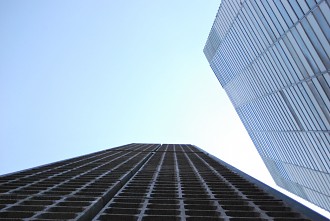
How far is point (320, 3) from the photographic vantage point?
27.3m

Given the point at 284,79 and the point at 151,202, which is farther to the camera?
the point at 284,79

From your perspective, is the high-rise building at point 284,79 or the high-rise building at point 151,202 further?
the high-rise building at point 284,79

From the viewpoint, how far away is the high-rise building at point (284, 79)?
33.0 metres

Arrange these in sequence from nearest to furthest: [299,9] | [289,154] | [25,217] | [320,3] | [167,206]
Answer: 1. [25,217]
2. [167,206]
3. [320,3]
4. [299,9]
5. [289,154]

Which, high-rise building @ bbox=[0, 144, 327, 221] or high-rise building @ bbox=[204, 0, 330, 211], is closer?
high-rise building @ bbox=[0, 144, 327, 221]

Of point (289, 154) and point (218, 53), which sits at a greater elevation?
point (218, 53)

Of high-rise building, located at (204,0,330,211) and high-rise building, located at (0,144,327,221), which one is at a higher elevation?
high-rise building, located at (204,0,330,211)

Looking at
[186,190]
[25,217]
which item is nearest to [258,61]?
[186,190]

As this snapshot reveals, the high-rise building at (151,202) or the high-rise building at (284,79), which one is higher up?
the high-rise building at (284,79)

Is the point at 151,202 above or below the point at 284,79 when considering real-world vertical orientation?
below

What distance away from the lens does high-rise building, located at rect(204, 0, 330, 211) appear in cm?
3303

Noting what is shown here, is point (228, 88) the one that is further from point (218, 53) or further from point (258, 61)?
point (258, 61)

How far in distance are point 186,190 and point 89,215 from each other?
10713 millimetres

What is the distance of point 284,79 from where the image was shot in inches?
1797
